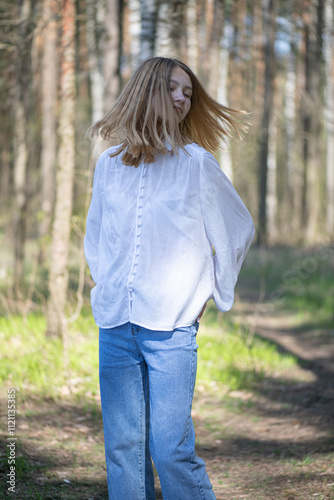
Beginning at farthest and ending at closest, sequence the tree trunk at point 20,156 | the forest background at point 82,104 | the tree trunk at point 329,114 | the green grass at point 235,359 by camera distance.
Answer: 1. the tree trunk at point 329,114
2. the tree trunk at point 20,156
3. the forest background at point 82,104
4. the green grass at point 235,359

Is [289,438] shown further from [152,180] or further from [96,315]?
[152,180]

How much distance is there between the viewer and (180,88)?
2084mm

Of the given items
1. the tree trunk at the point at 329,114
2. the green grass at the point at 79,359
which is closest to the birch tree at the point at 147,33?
the tree trunk at the point at 329,114

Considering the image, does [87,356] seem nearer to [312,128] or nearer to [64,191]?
[64,191]

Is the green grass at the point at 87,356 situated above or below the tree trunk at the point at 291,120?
below

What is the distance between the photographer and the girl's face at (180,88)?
6.80 ft

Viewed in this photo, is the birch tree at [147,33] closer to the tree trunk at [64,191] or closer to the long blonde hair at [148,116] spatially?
the tree trunk at [64,191]

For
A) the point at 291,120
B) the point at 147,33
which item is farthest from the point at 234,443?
the point at 291,120

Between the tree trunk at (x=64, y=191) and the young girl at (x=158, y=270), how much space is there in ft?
11.0

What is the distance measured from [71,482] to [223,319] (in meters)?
4.22

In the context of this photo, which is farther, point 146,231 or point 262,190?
point 262,190

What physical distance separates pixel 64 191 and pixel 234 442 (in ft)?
9.43

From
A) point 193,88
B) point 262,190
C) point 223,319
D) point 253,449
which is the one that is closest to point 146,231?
point 193,88

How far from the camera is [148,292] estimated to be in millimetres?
2008
